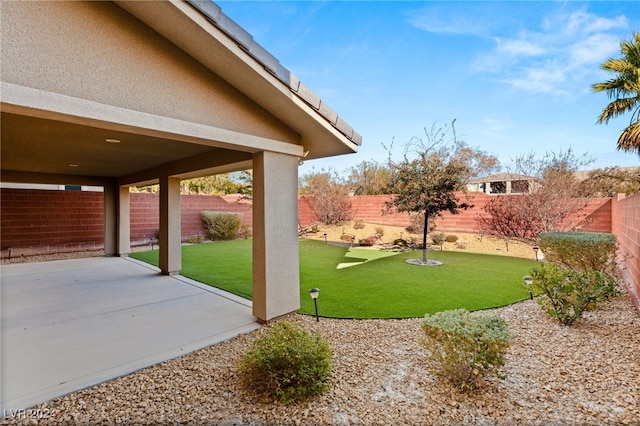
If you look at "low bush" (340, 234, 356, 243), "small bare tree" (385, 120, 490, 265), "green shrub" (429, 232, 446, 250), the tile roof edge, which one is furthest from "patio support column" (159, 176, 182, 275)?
"green shrub" (429, 232, 446, 250)

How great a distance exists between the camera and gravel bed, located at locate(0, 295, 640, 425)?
127 inches

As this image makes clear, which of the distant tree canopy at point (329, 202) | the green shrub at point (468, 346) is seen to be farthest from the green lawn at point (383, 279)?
the distant tree canopy at point (329, 202)

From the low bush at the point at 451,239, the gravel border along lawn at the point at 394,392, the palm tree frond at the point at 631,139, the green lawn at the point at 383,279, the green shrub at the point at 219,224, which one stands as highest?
the palm tree frond at the point at 631,139

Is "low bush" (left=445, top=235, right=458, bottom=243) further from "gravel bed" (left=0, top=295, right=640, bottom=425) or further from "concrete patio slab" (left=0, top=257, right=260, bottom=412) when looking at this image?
"concrete patio slab" (left=0, top=257, right=260, bottom=412)

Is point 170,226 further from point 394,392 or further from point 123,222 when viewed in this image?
point 394,392

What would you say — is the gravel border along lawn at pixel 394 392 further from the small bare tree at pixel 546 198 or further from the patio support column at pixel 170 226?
the small bare tree at pixel 546 198

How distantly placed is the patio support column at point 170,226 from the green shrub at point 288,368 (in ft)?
23.3

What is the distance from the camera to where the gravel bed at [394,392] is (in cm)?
322

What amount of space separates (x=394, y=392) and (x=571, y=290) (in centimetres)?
399

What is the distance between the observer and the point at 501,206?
630 inches

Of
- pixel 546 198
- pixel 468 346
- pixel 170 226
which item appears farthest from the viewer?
pixel 546 198

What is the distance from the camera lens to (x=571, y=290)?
5.40 meters

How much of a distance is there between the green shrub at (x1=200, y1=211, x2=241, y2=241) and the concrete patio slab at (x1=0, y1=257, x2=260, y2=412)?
9.59 meters

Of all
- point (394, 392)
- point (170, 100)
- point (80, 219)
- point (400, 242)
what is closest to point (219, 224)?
point (80, 219)
